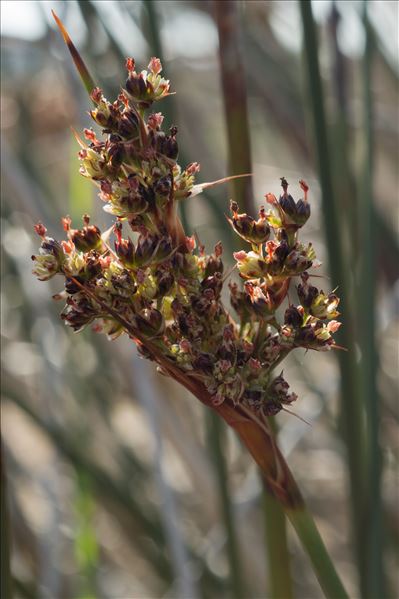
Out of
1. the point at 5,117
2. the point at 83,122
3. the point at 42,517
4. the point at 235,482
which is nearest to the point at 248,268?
the point at 83,122

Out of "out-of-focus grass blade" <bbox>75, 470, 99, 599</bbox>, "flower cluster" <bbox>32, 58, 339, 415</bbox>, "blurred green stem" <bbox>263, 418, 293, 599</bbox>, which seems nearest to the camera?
"flower cluster" <bbox>32, 58, 339, 415</bbox>

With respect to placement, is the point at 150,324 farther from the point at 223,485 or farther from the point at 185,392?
the point at 185,392

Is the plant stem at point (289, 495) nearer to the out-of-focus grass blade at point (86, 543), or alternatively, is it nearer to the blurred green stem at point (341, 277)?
the blurred green stem at point (341, 277)

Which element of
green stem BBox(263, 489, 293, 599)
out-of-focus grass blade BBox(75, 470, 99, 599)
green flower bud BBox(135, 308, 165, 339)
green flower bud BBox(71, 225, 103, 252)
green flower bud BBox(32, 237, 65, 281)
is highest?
green flower bud BBox(71, 225, 103, 252)

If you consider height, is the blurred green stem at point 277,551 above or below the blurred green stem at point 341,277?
below

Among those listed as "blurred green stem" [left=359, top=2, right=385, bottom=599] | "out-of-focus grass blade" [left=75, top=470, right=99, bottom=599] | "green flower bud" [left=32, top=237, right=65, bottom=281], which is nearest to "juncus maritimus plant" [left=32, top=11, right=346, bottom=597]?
"green flower bud" [left=32, top=237, right=65, bottom=281]

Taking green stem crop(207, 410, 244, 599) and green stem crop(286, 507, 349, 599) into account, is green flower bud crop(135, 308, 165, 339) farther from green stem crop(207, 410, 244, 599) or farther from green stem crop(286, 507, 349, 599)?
green stem crop(207, 410, 244, 599)

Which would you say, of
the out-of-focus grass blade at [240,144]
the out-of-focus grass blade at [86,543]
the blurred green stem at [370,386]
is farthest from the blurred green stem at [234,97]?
the out-of-focus grass blade at [86,543]
